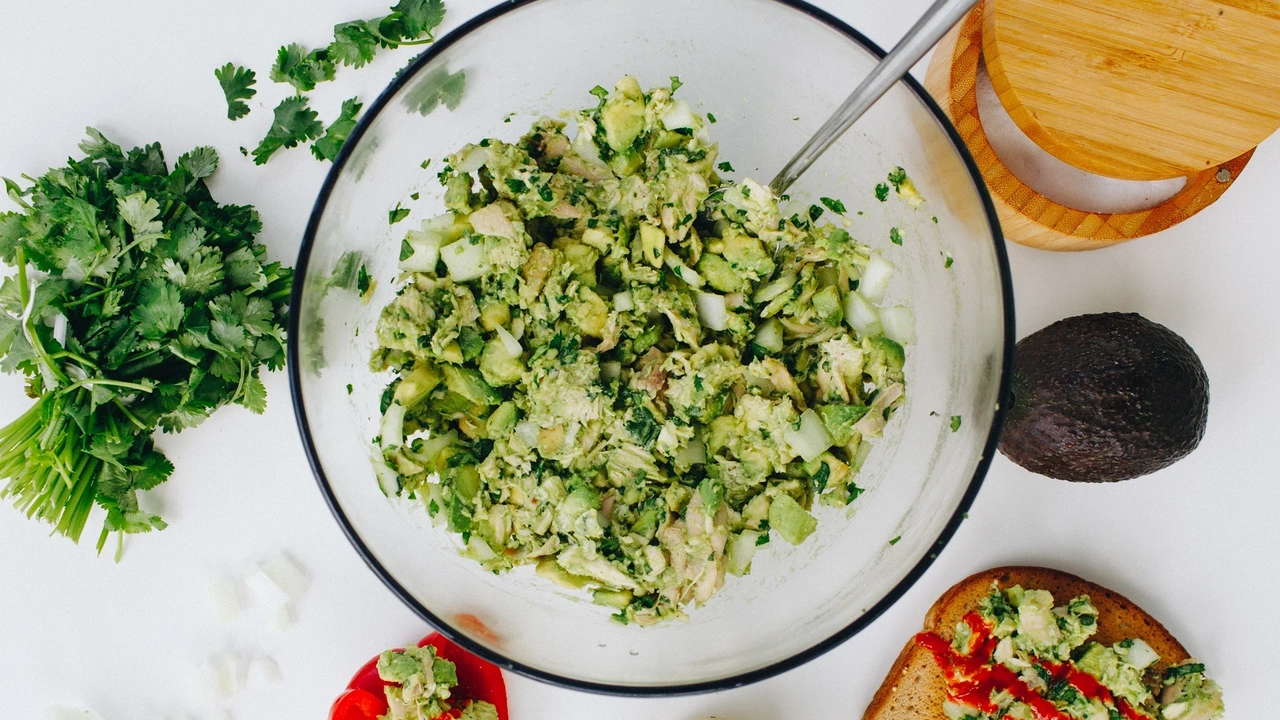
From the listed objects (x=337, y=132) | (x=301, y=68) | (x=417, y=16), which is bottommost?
(x=337, y=132)

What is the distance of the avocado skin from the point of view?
174cm

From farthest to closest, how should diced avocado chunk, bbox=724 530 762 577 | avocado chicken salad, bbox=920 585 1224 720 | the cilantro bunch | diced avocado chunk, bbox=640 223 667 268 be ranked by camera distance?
1. avocado chicken salad, bbox=920 585 1224 720
2. the cilantro bunch
3. diced avocado chunk, bbox=724 530 762 577
4. diced avocado chunk, bbox=640 223 667 268

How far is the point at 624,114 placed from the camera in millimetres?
1462

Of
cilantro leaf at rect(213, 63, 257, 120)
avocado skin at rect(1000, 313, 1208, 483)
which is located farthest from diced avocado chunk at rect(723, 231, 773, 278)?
cilantro leaf at rect(213, 63, 257, 120)

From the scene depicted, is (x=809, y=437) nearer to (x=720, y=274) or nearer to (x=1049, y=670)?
(x=720, y=274)

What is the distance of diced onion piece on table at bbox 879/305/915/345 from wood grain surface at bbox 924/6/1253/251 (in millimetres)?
461

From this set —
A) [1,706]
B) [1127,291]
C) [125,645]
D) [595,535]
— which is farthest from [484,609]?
[1127,291]

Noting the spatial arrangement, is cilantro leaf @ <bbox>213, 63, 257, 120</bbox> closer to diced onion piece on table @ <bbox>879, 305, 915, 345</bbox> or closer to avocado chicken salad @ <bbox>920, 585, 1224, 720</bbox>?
diced onion piece on table @ <bbox>879, 305, 915, 345</bbox>

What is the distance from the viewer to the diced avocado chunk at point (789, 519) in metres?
1.48

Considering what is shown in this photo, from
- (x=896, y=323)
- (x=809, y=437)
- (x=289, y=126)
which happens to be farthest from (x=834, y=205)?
(x=289, y=126)

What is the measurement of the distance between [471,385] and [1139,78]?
1.40 m

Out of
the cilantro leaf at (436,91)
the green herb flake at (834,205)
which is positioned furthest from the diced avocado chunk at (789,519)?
the cilantro leaf at (436,91)

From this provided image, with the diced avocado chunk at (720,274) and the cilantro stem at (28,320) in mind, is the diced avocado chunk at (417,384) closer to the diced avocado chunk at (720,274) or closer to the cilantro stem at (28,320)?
the diced avocado chunk at (720,274)

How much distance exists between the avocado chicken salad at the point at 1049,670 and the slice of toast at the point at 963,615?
0.03 metres
